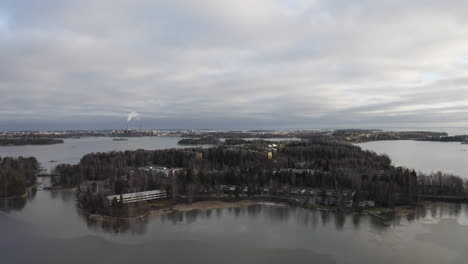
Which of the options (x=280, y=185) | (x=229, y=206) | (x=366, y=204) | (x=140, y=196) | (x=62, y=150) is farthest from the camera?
(x=62, y=150)

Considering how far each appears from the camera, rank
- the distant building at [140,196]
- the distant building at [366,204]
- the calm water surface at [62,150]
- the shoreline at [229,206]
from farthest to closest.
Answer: the calm water surface at [62,150] → the distant building at [140,196] → the distant building at [366,204] → the shoreline at [229,206]

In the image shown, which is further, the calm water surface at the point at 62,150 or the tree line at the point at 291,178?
the calm water surface at the point at 62,150

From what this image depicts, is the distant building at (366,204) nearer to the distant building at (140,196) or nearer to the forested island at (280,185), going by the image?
the forested island at (280,185)

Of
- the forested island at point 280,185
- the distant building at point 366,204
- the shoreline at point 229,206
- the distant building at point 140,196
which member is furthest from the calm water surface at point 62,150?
the distant building at point 366,204

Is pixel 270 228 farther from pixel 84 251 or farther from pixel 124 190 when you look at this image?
pixel 124 190

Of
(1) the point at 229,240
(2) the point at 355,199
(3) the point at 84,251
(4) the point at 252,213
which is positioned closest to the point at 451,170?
(2) the point at 355,199

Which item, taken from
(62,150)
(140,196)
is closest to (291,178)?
(140,196)

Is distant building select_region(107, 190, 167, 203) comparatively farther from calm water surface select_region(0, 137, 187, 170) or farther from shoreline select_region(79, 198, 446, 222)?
calm water surface select_region(0, 137, 187, 170)

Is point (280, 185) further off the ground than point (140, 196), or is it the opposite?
point (280, 185)

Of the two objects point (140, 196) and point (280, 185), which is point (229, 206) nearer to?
point (280, 185)

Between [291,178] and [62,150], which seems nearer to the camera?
[291,178]

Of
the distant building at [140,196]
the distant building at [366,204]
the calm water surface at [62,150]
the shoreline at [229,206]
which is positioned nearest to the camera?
the shoreline at [229,206]

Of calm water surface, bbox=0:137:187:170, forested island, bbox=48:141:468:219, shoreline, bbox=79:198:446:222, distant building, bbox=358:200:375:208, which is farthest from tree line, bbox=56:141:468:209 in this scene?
calm water surface, bbox=0:137:187:170
